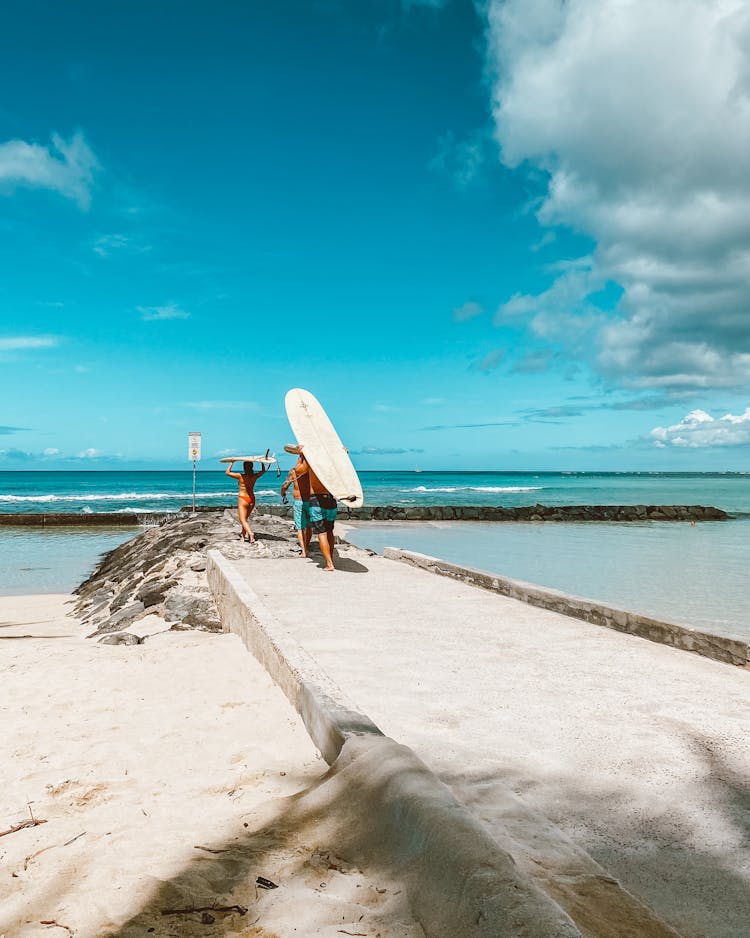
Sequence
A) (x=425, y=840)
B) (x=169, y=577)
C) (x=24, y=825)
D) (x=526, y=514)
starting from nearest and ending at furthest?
(x=425, y=840) → (x=24, y=825) → (x=169, y=577) → (x=526, y=514)

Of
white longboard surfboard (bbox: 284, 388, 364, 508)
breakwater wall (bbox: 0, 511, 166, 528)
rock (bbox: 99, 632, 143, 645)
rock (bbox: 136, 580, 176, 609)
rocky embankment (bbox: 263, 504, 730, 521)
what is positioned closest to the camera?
rock (bbox: 99, 632, 143, 645)

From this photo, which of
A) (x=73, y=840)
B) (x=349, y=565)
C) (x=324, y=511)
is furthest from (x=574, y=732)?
(x=349, y=565)

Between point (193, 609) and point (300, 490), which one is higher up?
point (300, 490)

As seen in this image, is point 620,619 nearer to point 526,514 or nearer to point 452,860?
point 452,860

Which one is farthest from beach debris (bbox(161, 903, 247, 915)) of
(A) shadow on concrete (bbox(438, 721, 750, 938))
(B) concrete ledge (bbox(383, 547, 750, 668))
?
(B) concrete ledge (bbox(383, 547, 750, 668))

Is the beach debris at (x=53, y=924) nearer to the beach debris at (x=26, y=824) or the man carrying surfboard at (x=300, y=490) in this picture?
the beach debris at (x=26, y=824)

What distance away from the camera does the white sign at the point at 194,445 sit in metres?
22.0

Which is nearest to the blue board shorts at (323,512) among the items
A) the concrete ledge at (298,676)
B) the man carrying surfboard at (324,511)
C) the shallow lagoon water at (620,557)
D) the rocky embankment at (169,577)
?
the man carrying surfboard at (324,511)

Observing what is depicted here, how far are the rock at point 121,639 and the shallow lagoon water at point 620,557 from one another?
5872 mm

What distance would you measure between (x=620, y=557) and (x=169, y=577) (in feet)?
38.1

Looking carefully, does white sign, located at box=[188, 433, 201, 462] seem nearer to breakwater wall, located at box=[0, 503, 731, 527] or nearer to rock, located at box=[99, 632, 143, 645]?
breakwater wall, located at box=[0, 503, 731, 527]

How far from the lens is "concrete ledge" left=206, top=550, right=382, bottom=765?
369 centimetres

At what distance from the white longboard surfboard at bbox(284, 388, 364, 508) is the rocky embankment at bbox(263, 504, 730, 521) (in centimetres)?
2172

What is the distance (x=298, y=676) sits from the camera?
455 cm
